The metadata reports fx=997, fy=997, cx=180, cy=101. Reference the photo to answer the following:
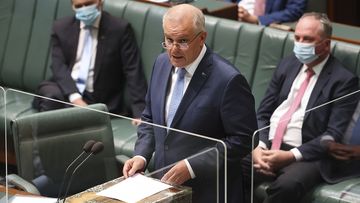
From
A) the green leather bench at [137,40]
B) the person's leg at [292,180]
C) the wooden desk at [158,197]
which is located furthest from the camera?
the green leather bench at [137,40]

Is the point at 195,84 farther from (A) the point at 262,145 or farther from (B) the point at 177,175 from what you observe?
(B) the point at 177,175

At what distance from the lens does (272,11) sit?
5.52 meters

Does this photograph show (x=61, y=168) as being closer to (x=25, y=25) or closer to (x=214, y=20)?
(x=214, y=20)

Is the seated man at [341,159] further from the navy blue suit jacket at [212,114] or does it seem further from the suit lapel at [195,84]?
the suit lapel at [195,84]

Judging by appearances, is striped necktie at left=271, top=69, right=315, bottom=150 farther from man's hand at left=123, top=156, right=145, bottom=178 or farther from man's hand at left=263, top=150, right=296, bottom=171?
man's hand at left=123, top=156, right=145, bottom=178

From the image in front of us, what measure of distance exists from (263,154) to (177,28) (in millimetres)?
508

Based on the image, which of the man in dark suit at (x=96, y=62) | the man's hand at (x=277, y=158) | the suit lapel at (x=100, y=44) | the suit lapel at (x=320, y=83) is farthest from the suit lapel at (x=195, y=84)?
the suit lapel at (x=100, y=44)

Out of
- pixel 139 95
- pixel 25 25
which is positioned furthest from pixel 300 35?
pixel 25 25

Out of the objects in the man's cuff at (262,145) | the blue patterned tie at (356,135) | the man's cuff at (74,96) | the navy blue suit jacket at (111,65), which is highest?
the man's cuff at (262,145)

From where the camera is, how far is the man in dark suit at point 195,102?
3.15 metres

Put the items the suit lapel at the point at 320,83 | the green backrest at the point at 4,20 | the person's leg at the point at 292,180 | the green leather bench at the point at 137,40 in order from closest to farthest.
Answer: the person's leg at the point at 292,180
the suit lapel at the point at 320,83
the green leather bench at the point at 137,40
the green backrest at the point at 4,20

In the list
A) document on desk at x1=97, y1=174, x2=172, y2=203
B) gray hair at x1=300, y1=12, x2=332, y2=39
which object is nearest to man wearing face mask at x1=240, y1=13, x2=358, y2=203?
gray hair at x1=300, y1=12, x2=332, y2=39

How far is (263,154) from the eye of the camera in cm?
312

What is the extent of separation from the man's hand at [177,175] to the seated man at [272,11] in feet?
8.06
